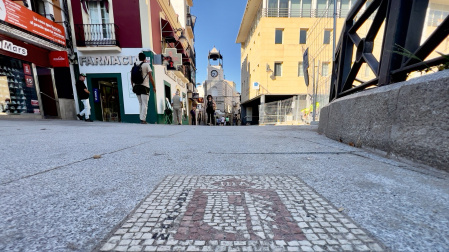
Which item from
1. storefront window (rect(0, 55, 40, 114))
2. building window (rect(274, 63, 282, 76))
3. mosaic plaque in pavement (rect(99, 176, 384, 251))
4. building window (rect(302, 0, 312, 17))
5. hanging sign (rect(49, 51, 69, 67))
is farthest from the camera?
building window (rect(274, 63, 282, 76))

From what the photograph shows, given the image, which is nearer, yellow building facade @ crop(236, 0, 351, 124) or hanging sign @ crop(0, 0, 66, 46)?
hanging sign @ crop(0, 0, 66, 46)

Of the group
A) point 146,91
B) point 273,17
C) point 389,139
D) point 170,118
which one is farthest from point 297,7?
point 389,139

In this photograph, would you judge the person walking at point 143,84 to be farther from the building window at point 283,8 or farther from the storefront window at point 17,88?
the building window at point 283,8

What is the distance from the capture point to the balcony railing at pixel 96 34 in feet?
27.4

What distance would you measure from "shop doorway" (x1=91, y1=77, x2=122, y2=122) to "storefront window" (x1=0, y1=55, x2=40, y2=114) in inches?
86.6

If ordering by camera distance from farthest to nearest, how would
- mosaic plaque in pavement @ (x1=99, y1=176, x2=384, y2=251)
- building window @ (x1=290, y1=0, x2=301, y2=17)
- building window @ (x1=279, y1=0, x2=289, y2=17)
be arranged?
building window @ (x1=279, y1=0, x2=289, y2=17) < building window @ (x1=290, y1=0, x2=301, y2=17) < mosaic plaque in pavement @ (x1=99, y1=176, x2=384, y2=251)

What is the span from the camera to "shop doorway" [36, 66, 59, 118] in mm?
8344

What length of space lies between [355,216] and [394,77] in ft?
5.68

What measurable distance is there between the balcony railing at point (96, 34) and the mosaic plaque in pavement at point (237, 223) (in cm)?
986

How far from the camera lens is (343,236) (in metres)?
0.59

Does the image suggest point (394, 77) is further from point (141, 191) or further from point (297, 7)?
point (297, 7)

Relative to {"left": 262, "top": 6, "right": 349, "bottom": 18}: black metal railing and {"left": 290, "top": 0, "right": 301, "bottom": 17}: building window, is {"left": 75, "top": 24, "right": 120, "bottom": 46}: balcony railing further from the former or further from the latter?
{"left": 290, "top": 0, "right": 301, "bottom": 17}: building window

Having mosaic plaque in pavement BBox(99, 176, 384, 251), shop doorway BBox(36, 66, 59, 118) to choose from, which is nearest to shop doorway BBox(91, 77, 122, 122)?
shop doorway BBox(36, 66, 59, 118)

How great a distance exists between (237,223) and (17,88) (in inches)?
448
